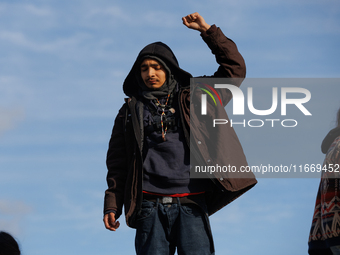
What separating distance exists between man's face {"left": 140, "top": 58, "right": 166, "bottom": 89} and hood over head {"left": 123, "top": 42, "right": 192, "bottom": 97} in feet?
0.30

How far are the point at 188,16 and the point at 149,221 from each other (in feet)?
7.97

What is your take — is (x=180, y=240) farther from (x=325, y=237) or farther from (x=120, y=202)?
(x=325, y=237)

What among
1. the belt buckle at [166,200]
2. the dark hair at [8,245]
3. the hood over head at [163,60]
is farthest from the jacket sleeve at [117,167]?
the dark hair at [8,245]

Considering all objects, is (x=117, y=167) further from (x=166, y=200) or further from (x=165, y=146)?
(x=166, y=200)

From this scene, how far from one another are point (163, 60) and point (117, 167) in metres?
1.38

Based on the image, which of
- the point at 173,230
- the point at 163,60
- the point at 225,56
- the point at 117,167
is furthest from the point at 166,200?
the point at 225,56

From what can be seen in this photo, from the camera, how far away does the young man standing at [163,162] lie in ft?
18.8

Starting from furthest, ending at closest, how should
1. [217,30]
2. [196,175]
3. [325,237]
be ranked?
[217,30] → [196,175] → [325,237]

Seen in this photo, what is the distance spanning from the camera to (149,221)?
5758 mm

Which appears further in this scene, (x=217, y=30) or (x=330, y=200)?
(x=217, y=30)

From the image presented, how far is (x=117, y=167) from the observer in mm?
6363

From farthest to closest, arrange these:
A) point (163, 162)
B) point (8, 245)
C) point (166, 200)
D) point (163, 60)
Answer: point (163, 60) → point (8, 245) → point (163, 162) → point (166, 200)

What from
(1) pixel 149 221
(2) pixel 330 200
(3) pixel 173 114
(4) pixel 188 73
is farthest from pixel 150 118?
(2) pixel 330 200

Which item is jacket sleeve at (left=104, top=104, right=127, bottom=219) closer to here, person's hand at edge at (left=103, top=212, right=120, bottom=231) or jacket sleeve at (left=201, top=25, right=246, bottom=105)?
person's hand at edge at (left=103, top=212, right=120, bottom=231)
